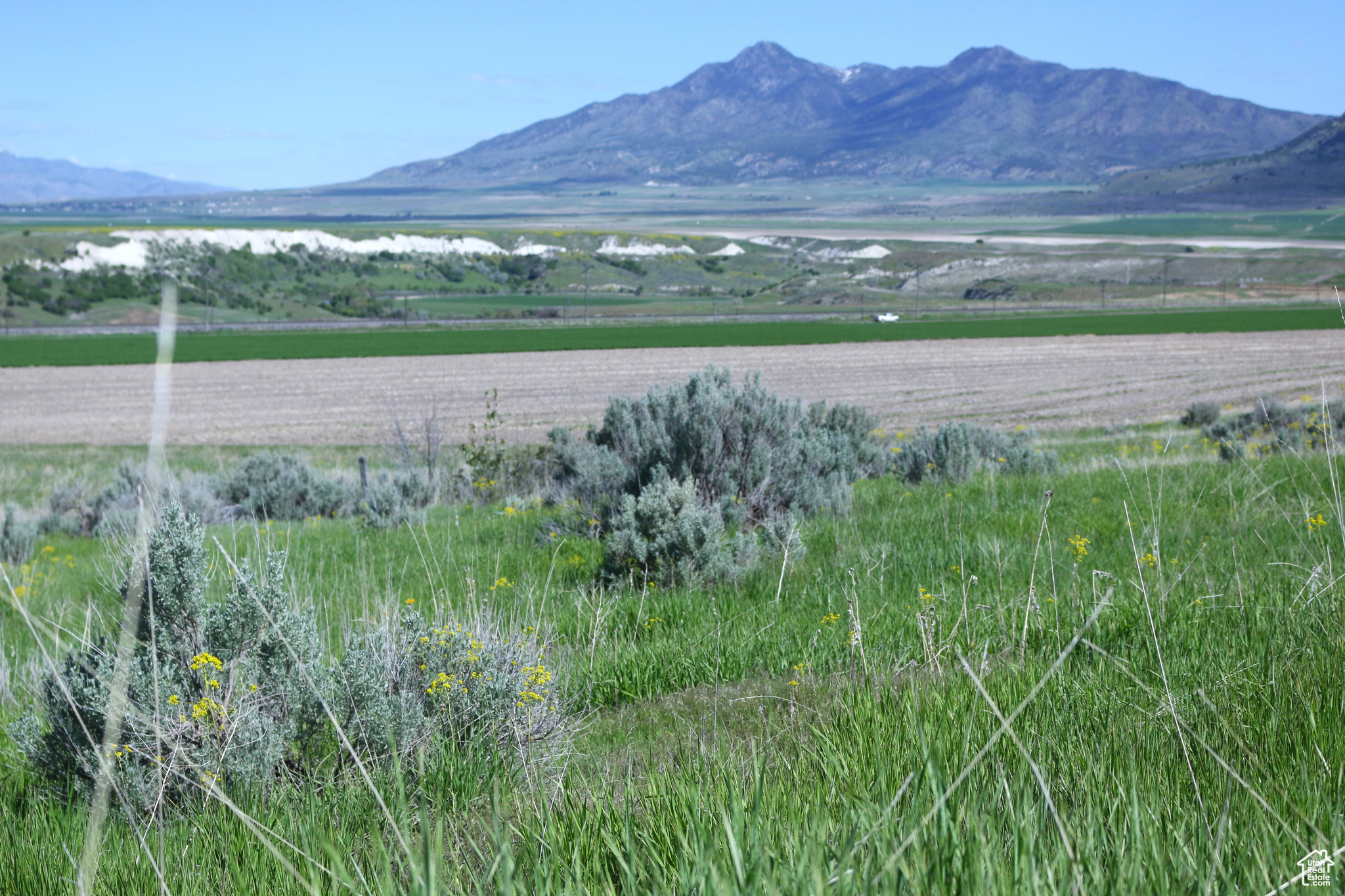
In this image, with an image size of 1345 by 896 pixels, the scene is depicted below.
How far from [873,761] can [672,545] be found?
3957 mm

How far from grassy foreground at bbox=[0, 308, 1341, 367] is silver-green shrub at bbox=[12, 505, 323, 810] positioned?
60717 millimetres

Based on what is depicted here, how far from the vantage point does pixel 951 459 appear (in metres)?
11.0

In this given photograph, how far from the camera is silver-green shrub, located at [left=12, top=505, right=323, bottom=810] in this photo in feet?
10.9

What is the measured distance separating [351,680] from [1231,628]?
10.2 feet

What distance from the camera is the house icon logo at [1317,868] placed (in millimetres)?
1535

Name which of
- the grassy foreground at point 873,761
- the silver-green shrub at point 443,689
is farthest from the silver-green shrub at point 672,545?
the silver-green shrub at point 443,689

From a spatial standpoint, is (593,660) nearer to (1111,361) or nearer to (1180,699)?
(1180,699)

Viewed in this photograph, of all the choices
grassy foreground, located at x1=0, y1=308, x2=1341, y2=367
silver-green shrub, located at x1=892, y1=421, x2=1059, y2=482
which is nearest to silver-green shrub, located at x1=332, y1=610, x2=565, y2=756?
silver-green shrub, located at x1=892, y1=421, x2=1059, y2=482

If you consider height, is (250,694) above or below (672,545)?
above

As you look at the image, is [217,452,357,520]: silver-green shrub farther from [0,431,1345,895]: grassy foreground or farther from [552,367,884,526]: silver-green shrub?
[0,431,1345,895]: grassy foreground

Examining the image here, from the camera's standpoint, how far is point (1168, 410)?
32.7 meters

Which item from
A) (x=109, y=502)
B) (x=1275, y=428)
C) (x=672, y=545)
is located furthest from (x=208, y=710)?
(x=1275, y=428)

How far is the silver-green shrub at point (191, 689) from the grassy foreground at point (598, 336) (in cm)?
6072

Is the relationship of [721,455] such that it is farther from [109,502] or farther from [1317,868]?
[109,502]
